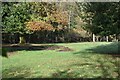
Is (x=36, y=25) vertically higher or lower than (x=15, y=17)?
lower

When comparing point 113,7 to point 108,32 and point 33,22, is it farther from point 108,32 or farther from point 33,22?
point 33,22

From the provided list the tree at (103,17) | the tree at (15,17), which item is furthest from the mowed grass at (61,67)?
the tree at (15,17)

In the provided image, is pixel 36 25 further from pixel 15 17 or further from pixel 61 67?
pixel 61 67

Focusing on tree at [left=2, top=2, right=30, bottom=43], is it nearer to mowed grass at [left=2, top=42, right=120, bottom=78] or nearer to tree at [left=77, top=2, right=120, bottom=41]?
tree at [left=77, top=2, right=120, bottom=41]

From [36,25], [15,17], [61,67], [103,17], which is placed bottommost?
[61,67]

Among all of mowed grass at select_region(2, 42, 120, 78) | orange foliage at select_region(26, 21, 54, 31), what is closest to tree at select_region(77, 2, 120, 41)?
mowed grass at select_region(2, 42, 120, 78)

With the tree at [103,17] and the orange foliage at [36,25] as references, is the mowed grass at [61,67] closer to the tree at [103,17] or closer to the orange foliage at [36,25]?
the tree at [103,17]

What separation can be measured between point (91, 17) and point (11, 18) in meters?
12.5

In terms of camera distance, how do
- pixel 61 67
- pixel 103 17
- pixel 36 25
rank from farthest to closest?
pixel 36 25, pixel 103 17, pixel 61 67

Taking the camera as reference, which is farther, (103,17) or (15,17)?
(15,17)

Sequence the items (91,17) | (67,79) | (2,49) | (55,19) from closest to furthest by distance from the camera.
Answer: (2,49), (67,79), (91,17), (55,19)

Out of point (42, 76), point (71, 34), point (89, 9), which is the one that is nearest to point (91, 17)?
point (89, 9)

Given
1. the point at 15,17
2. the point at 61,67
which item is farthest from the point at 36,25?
the point at 61,67

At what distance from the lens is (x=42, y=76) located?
10.4 metres
